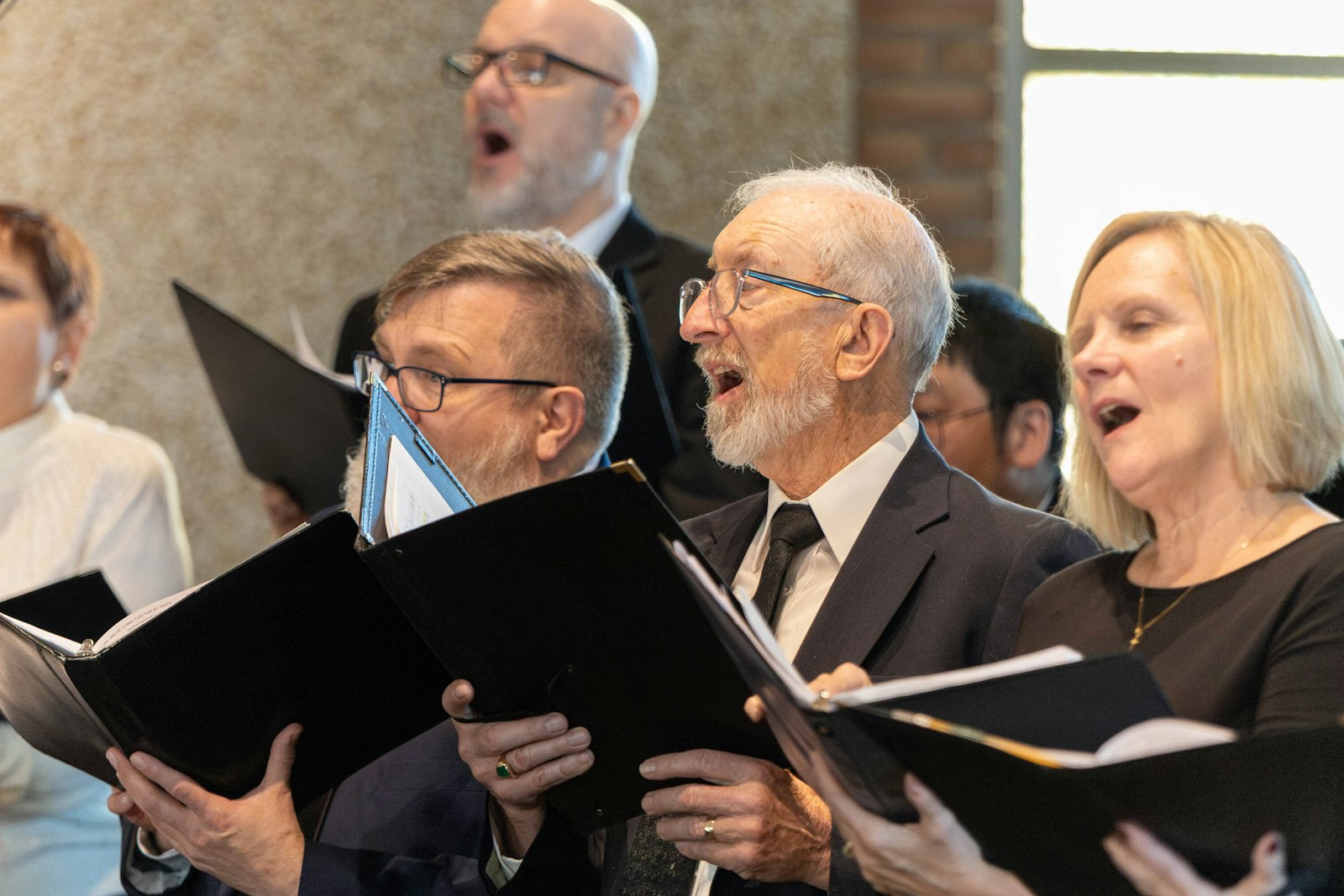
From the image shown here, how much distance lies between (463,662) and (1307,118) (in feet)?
11.9

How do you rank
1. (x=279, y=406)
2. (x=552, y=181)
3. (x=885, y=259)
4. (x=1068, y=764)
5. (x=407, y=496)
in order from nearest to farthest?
1. (x=1068, y=764)
2. (x=407, y=496)
3. (x=885, y=259)
4. (x=279, y=406)
5. (x=552, y=181)

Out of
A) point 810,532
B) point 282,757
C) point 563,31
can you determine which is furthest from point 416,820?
point 563,31

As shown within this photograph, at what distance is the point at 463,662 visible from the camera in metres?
1.71

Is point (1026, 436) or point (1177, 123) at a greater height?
point (1177, 123)

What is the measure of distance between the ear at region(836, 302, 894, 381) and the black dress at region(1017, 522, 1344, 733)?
0.51 meters

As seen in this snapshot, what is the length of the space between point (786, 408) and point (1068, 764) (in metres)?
0.99

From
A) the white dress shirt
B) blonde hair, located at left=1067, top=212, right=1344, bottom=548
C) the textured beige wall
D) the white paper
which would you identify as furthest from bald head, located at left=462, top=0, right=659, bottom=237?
the white paper

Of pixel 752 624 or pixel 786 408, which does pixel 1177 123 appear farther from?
pixel 752 624

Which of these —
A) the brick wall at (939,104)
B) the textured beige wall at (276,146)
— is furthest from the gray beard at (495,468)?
the brick wall at (939,104)

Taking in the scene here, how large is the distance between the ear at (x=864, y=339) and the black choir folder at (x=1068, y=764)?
2.62 feet

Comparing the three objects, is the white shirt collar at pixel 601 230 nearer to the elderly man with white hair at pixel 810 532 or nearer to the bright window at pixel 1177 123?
the elderly man with white hair at pixel 810 532

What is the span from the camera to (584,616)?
5.32 feet

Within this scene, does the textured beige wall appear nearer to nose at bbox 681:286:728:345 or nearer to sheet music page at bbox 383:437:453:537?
nose at bbox 681:286:728:345

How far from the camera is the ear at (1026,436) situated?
9.71 feet
